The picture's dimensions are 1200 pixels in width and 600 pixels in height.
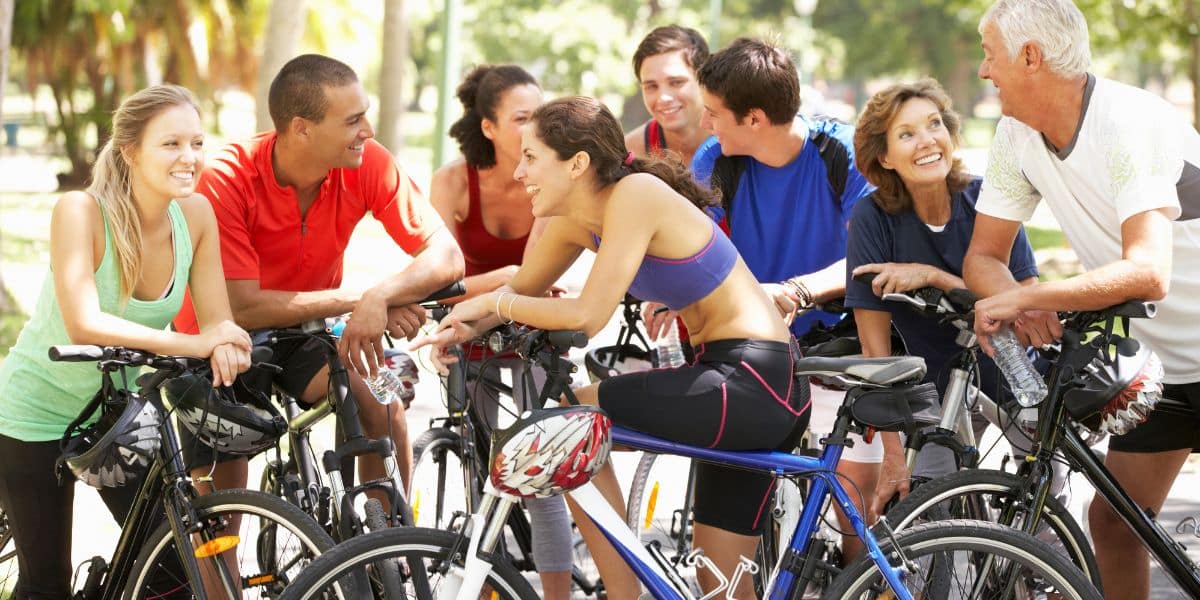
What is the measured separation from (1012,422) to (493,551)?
1.71m

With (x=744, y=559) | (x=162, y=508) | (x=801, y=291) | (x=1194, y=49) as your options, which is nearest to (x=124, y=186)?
(x=162, y=508)

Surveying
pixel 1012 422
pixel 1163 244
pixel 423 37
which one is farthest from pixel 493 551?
pixel 423 37

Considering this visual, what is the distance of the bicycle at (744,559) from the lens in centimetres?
341

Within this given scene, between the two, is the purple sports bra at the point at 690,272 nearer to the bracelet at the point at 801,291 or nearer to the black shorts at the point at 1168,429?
the bracelet at the point at 801,291

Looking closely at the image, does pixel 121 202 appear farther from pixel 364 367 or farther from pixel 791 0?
pixel 791 0

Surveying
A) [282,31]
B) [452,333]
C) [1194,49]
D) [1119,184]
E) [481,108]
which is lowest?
[452,333]

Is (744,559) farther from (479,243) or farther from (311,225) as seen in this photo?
(479,243)

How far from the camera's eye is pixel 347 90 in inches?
180

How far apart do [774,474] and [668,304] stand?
1.94 ft

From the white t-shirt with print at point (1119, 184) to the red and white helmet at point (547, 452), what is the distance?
5.21ft

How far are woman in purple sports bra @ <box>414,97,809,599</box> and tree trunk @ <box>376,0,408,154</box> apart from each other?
11.6 meters

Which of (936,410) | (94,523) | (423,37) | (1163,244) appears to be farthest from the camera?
(423,37)

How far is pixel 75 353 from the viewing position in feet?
11.7

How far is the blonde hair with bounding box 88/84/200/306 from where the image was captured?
3.95m
